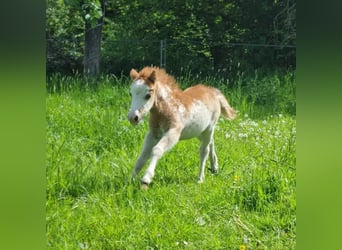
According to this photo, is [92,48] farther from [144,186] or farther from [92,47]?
[144,186]

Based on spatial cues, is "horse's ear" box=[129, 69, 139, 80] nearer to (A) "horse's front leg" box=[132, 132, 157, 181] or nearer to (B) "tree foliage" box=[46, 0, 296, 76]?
(B) "tree foliage" box=[46, 0, 296, 76]

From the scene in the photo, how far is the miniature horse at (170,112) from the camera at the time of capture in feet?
4.35

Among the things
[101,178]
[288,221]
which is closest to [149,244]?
[101,178]

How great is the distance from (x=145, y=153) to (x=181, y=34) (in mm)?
344

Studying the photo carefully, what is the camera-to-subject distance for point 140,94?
→ 133 centimetres

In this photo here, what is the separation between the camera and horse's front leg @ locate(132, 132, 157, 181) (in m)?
1.36

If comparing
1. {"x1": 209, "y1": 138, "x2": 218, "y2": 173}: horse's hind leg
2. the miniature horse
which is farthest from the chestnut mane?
{"x1": 209, "y1": 138, "x2": 218, "y2": 173}: horse's hind leg

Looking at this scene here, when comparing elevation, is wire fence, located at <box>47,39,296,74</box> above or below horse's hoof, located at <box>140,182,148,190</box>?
above

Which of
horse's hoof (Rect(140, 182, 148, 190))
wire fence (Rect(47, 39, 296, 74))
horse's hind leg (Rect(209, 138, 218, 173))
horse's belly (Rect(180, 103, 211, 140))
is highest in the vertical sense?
wire fence (Rect(47, 39, 296, 74))

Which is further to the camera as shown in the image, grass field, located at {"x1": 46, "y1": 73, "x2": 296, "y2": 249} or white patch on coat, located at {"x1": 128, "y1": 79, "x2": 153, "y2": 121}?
white patch on coat, located at {"x1": 128, "y1": 79, "x2": 153, "y2": 121}

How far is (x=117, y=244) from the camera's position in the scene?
47.4 inches

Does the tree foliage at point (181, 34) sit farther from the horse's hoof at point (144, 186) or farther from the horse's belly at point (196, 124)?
the horse's hoof at point (144, 186)

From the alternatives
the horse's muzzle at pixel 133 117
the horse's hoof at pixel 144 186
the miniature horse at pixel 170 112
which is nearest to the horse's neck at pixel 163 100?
the miniature horse at pixel 170 112
